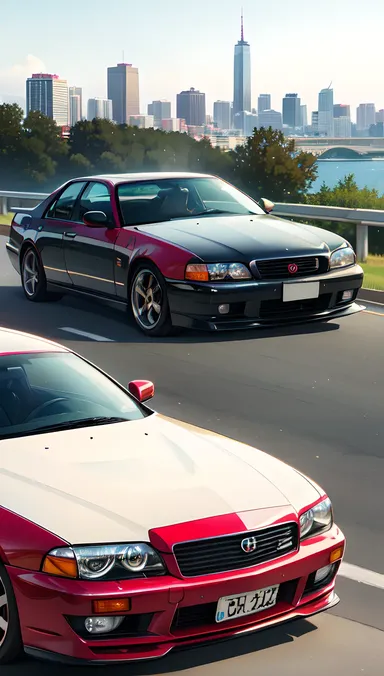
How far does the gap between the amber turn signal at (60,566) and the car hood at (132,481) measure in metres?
0.08

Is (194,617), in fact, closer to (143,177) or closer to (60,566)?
(60,566)

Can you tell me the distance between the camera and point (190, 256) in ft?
40.3

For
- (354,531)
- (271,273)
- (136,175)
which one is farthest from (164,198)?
(354,531)

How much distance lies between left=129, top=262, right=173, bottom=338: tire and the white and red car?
273 inches

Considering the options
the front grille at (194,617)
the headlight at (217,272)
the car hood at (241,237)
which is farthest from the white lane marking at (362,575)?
the car hood at (241,237)

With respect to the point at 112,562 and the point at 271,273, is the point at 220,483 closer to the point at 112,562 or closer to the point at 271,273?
the point at 112,562

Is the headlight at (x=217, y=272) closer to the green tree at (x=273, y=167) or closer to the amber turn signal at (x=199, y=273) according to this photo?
the amber turn signal at (x=199, y=273)

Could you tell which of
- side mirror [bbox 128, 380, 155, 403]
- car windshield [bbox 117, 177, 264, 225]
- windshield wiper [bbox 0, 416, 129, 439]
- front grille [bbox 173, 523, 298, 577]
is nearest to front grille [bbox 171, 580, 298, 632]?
front grille [bbox 173, 523, 298, 577]

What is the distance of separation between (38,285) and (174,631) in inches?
427

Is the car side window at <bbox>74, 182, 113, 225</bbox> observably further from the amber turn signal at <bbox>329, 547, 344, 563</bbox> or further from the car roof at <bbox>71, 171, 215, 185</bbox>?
the amber turn signal at <bbox>329, 547, 344, 563</bbox>

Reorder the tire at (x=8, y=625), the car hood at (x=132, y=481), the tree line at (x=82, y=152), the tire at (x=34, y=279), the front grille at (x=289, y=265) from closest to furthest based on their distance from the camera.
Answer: the tire at (x=8, y=625)
the car hood at (x=132, y=481)
the front grille at (x=289, y=265)
the tire at (x=34, y=279)
the tree line at (x=82, y=152)

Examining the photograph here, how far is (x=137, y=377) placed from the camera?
423 inches

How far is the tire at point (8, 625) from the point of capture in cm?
461

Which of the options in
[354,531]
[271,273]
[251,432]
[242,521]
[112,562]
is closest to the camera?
[112,562]
